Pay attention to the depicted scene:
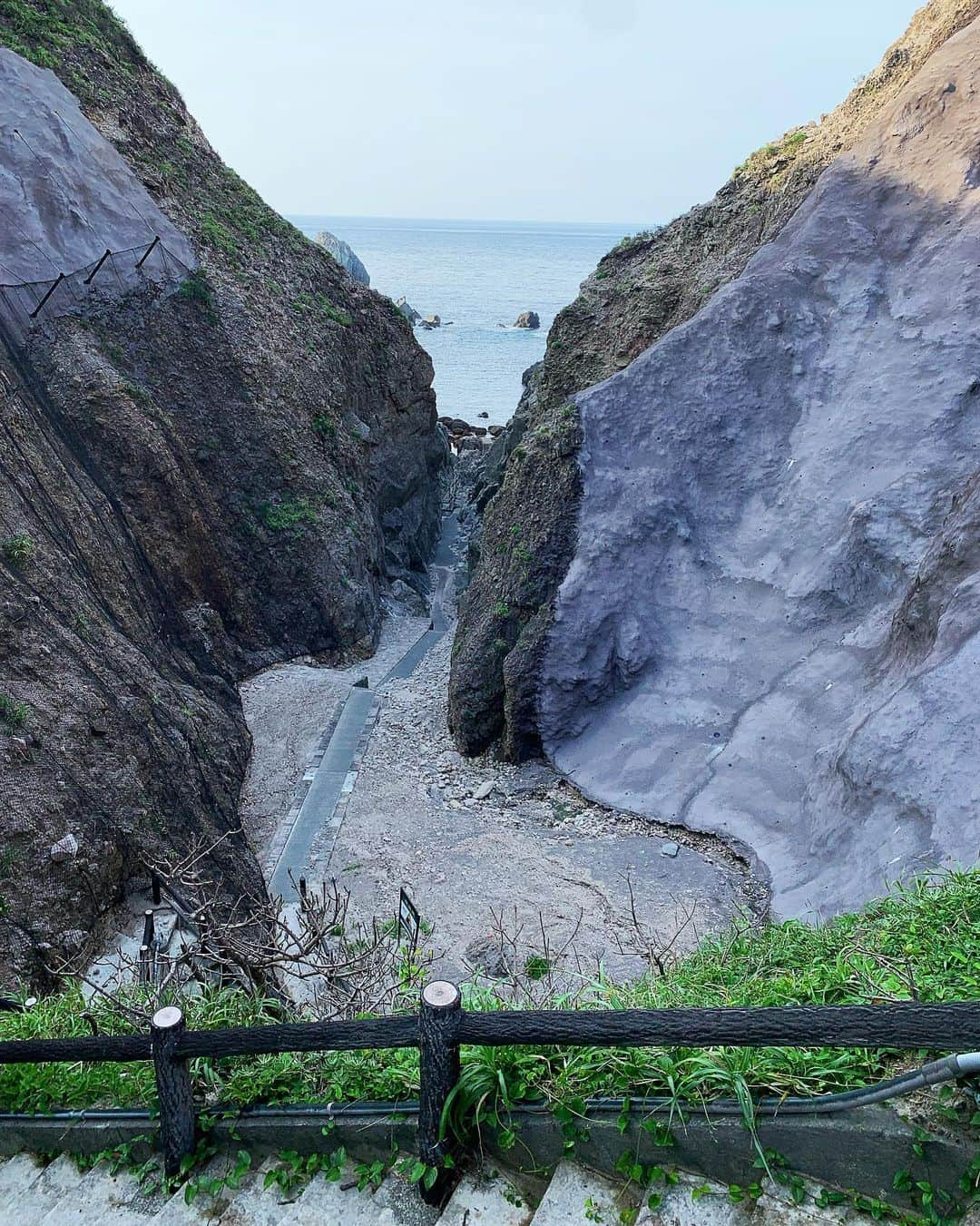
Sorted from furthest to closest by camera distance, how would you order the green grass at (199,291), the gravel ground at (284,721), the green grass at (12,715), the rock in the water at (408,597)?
the rock in the water at (408,597)
the green grass at (199,291)
the gravel ground at (284,721)
the green grass at (12,715)

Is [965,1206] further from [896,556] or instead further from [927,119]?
[927,119]

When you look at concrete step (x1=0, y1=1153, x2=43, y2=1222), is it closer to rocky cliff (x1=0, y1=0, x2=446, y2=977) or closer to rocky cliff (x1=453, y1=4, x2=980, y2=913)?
rocky cliff (x1=0, y1=0, x2=446, y2=977)

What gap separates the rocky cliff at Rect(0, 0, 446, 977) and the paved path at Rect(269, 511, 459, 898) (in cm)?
93

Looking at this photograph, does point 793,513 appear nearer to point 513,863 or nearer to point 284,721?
point 513,863

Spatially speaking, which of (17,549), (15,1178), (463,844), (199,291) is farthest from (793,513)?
(199,291)

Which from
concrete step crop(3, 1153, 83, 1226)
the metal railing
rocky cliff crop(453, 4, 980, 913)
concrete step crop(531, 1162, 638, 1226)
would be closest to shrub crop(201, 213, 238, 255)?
rocky cliff crop(453, 4, 980, 913)

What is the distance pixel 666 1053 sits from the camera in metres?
3.17

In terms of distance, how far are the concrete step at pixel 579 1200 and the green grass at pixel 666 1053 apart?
0.23 meters

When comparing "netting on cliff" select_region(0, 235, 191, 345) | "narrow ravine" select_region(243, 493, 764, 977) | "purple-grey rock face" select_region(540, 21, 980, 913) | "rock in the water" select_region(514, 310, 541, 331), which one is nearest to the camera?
"narrow ravine" select_region(243, 493, 764, 977)

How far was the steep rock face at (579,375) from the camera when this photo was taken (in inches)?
605

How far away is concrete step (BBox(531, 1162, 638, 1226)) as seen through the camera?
2.82 metres

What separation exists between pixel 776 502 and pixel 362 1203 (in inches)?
520

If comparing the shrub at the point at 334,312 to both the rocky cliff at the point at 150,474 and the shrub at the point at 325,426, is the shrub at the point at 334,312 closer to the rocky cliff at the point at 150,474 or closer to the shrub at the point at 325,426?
the rocky cliff at the point at 150,474

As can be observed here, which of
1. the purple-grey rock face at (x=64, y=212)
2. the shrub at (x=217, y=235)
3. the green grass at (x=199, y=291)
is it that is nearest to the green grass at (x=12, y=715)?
the purple-grey rock face at (x=64, y=212)
